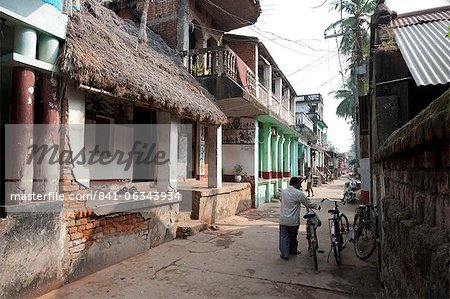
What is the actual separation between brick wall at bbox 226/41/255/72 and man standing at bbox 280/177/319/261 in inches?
333

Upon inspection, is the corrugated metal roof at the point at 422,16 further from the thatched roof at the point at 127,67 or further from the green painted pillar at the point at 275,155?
the green painted pillar at the point at 275,155

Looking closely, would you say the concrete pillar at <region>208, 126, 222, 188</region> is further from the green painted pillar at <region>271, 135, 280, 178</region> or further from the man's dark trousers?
the green painted pillar at <region>271, 135, 280, 178</region>

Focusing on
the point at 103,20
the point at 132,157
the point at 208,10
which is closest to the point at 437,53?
the point at 103,20

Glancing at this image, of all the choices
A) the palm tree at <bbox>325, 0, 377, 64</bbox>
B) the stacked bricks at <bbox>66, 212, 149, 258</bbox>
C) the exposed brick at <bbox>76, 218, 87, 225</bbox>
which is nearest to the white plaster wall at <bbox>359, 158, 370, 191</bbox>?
the palm tree at <bbox>325, 0, 377, 64</bbox>

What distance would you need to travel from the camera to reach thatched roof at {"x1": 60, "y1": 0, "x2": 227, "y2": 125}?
4617mm

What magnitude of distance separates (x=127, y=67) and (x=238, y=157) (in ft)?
26.6

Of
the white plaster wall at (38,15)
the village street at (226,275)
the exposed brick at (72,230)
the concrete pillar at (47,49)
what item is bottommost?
the village street at (226,275)

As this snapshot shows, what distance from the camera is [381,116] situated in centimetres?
519

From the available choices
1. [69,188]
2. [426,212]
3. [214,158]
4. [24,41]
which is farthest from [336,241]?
[24,41]

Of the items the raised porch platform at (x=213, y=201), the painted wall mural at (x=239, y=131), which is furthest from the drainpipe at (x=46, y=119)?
the painted wall mural at (x=239, y=131)

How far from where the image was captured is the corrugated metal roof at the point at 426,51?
3824 millimetres

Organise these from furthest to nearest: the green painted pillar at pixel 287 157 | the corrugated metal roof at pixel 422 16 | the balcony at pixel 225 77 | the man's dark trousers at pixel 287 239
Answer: the green painted pillar at pixel 287 157
the balcony at pixel 225 77
the corrugated metal roof at pixel 422 16
the man's dark trousers at pixel 287 239

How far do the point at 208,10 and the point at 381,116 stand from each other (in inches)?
343

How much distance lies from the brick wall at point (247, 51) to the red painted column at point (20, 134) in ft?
34.0
